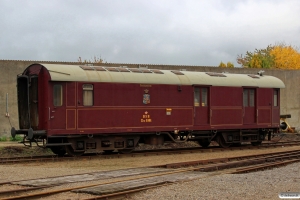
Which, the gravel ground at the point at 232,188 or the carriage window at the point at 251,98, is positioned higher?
the carriage window at the point at 251,98

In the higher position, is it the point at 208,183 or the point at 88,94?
the point at 88,94

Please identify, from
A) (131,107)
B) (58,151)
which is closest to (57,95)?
(58,151)

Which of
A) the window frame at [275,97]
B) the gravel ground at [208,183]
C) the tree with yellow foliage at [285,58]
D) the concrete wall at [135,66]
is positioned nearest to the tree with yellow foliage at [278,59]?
the tree with yellow foliage at [285,58]

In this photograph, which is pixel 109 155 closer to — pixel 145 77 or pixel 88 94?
pixel 88 94

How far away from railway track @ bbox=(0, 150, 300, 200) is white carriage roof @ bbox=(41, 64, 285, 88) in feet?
16.7

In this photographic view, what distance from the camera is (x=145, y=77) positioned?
19.5 metres

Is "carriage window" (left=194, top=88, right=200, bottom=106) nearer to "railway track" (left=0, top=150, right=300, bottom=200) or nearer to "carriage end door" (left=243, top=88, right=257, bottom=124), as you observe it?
"carriage end door" (left=243, top=88, right=257, bottom=124)

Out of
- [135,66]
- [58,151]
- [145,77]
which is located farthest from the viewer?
[135,66]

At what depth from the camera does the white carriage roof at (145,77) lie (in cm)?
1756

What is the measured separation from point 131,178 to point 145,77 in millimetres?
7928

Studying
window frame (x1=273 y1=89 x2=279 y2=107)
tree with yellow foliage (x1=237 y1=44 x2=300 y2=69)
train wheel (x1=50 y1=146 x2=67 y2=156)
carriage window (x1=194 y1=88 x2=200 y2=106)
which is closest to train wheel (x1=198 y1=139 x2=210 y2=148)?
carriage window (x1=194 y1=88 x2=200 y2=106)

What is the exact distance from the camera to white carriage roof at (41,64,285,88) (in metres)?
17.6

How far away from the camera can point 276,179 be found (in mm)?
12070

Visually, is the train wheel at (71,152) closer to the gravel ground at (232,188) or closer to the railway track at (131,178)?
the railway track at (131,178)
